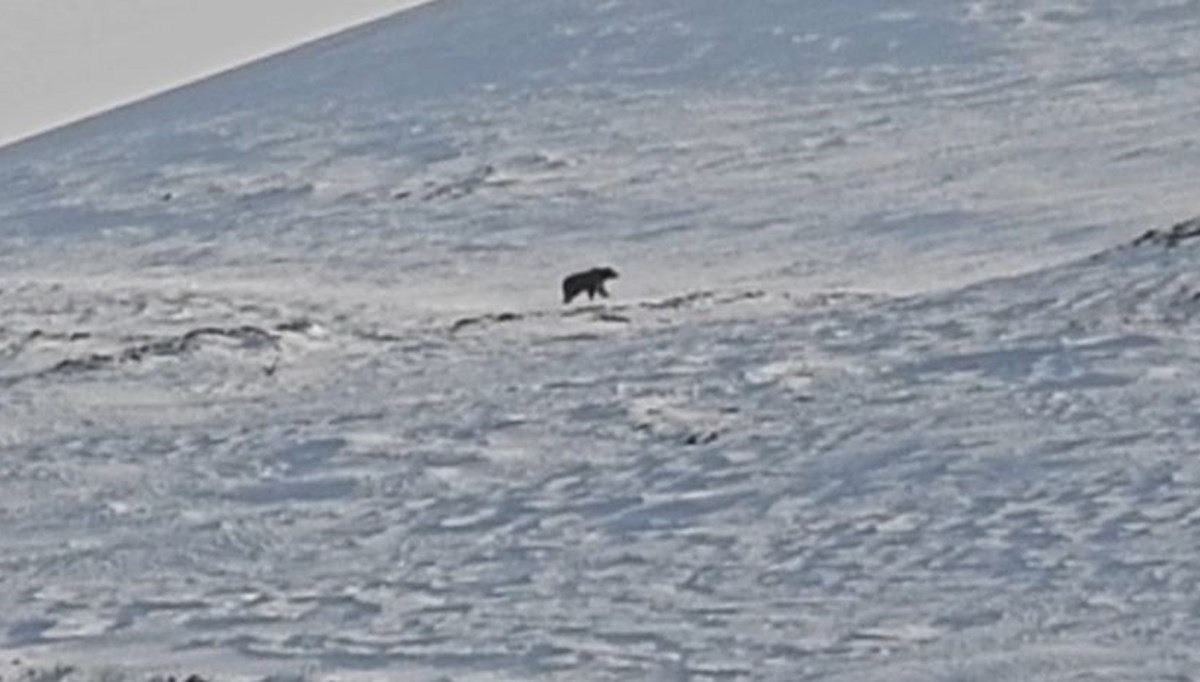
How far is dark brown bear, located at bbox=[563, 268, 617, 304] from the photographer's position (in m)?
19.8

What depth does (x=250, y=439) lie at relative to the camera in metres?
14.3

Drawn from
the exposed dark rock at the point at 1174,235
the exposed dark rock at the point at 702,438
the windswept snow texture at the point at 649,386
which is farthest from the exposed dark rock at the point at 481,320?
the exposed dark rock at the point at 702,438

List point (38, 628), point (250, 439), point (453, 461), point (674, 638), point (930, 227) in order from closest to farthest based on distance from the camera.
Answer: point (674, 638) → point (38, 628) → point (453, 461) → point (250, 439) → point (930, 227)

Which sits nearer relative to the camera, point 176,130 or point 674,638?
point 674,638

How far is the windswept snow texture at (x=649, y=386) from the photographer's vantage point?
1002 centimetres

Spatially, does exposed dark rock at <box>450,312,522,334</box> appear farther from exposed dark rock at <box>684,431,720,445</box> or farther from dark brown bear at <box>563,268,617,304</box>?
exposed dark rock at <box>684,431,720,445</box>

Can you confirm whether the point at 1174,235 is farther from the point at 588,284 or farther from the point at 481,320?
the point at 588,284

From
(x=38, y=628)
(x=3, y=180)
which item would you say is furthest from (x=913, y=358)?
(x=3, y=180)

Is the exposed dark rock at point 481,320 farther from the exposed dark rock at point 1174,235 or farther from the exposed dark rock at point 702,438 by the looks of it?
the exposed dark rock at point 702,438

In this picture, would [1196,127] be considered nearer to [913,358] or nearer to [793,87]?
[793,87]

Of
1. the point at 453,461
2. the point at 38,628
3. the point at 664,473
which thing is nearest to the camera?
the point at 38,628

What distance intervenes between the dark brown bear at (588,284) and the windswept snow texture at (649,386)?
753 mm

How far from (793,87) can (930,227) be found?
8.18 meters

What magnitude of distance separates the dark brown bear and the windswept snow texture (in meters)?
0.75
